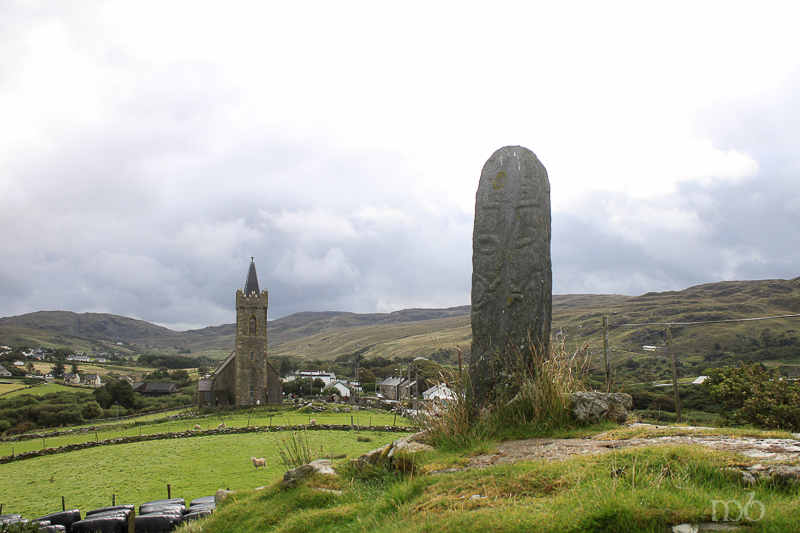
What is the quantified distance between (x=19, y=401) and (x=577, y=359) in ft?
267

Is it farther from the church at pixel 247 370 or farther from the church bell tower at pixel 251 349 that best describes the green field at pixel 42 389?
the church bell tower at pixel 251 349

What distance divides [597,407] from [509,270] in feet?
8.67

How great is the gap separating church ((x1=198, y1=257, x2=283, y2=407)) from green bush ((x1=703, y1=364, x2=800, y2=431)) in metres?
63.6

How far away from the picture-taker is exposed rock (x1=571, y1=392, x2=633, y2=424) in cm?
702

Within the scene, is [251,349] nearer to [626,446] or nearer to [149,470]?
[149,470]

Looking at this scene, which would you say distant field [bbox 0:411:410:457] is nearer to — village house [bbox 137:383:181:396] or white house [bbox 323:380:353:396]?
white house [bbox 323:380:353:396]

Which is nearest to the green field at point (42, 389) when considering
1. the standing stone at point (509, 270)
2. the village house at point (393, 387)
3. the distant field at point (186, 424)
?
the distant field at point (186, 424)

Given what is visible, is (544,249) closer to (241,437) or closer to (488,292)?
(488,292)

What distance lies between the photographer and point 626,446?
5477mm

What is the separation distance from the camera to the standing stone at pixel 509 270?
8.24 meters

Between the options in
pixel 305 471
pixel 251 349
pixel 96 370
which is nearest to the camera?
pixel 305 471

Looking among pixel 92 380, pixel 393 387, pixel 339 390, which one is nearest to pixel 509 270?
pixel 393 387

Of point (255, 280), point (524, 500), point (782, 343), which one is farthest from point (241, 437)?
point (782, 343)

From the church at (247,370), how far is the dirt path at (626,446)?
6501cm
